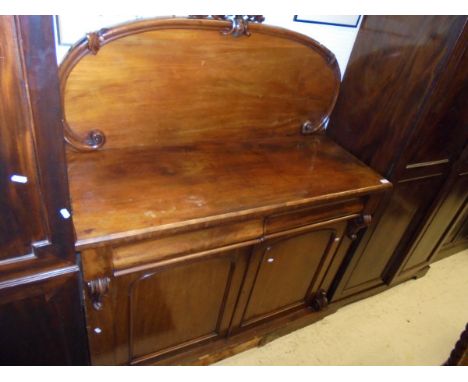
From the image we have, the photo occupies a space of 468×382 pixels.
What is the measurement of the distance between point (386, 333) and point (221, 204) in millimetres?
1400

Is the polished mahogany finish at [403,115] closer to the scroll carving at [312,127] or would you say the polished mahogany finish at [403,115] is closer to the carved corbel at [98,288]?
the scroll carving at [312,127]

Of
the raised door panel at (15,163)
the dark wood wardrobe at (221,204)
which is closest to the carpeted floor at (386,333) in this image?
the dark wood wardrobe at (221,204)

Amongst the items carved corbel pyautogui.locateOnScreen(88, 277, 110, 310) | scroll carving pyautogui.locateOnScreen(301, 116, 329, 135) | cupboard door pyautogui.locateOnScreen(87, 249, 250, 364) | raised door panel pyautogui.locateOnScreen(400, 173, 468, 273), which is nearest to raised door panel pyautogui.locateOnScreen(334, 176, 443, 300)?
raised door panel pyautogui.locateOnScreen(400, 173, 468, 273)

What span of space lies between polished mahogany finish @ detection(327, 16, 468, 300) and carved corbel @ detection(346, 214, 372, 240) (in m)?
0.12

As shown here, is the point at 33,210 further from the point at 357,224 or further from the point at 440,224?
the point at 440,224

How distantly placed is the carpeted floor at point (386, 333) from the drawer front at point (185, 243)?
82 cm

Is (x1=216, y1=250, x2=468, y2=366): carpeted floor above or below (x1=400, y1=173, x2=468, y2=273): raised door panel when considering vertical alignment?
below

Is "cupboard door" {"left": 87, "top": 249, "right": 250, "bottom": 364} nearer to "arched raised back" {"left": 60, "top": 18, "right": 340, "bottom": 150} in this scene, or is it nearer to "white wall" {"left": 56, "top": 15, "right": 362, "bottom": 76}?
"arched raised back" {"left": 60, "top": 18, "right": 340, "bottom": 150}

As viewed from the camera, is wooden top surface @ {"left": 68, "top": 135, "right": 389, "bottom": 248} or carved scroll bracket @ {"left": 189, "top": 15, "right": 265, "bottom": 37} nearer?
wooden top surface @ {"left": 68, "top": 135, "right": 389, "bottom": 248}

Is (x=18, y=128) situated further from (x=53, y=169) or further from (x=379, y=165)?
(x=379, y=165)

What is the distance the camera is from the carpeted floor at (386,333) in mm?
1592

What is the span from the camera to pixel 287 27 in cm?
120

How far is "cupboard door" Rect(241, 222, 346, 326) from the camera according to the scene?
3.87 feet
